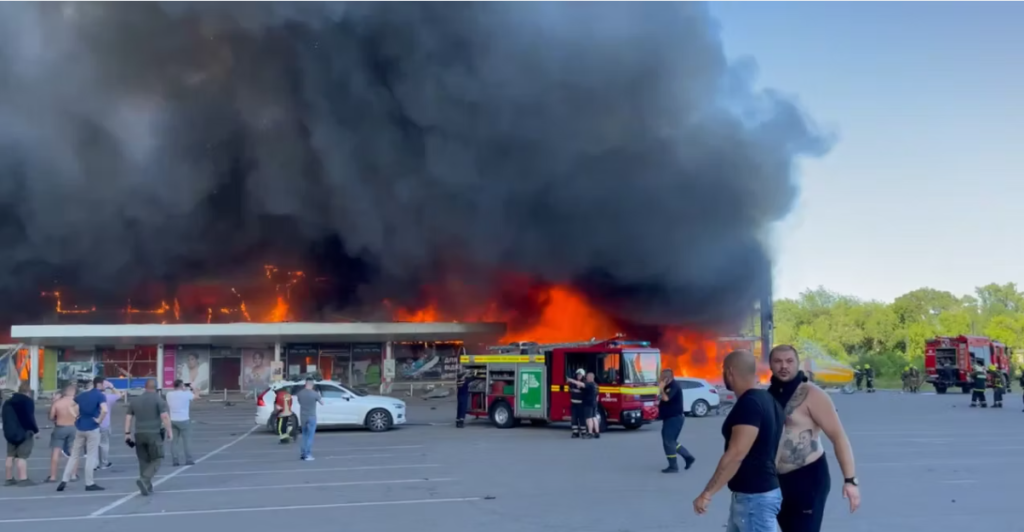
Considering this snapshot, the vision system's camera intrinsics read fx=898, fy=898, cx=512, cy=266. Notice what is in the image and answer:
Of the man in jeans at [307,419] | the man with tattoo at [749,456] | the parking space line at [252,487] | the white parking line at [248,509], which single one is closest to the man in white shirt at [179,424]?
the man in jeans at [307,419]

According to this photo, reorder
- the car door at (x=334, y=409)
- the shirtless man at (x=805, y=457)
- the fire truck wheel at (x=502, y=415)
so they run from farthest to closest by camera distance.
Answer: the fire truck wheel at (x=502, y=415) < the car door at (x=334, y=409) < the shirtless man at (x=805, y=457)

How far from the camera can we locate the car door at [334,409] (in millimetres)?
20328

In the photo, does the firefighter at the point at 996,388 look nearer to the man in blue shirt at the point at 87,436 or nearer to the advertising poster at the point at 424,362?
the advertising poster at the point at 424,362

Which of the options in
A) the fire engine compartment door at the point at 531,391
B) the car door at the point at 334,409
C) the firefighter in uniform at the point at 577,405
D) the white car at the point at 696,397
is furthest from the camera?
the white car at the point at 696,397

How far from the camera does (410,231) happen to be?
3569cm

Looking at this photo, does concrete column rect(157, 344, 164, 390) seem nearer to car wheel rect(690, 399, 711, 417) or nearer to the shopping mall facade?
the shopping mall facade

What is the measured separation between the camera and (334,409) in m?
20.4

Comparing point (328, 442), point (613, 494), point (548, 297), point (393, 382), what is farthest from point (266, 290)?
point (613, 494)

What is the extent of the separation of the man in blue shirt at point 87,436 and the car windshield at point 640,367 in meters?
10.8

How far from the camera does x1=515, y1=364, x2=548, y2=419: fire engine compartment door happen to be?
805 inches

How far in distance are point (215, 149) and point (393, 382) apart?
12.7 meters

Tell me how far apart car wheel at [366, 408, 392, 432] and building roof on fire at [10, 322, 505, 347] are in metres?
14.2

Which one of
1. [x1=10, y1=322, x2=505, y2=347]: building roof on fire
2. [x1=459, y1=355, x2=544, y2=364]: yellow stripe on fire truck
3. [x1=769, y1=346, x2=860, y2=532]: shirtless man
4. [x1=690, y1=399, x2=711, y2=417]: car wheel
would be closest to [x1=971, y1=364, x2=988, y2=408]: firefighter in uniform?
[x1=690, y1=399, x2=711, y2=417]: car wheel

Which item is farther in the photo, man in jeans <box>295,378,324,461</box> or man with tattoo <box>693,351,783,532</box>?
man in jeans <box>295,378,324,461</box>
